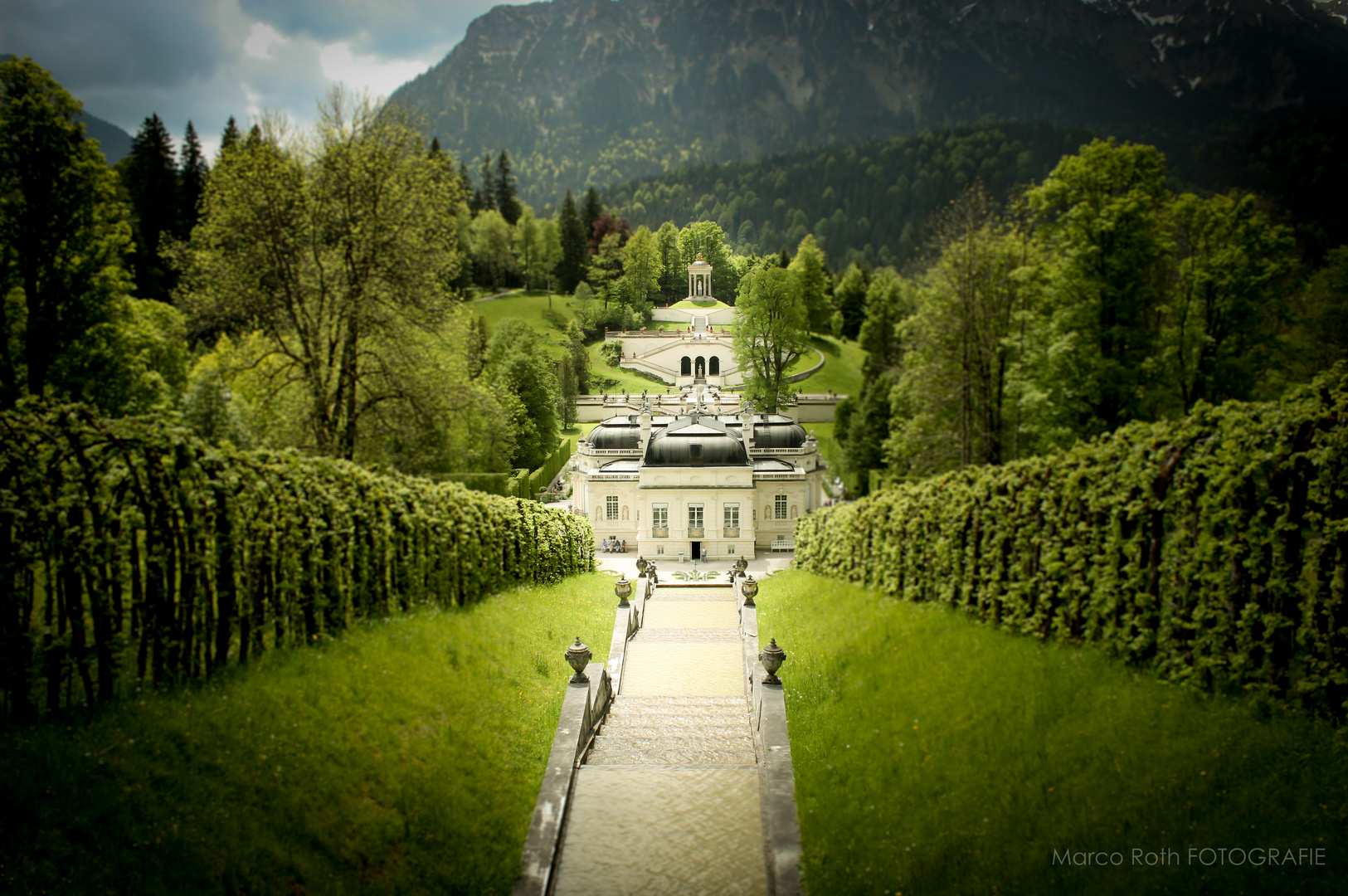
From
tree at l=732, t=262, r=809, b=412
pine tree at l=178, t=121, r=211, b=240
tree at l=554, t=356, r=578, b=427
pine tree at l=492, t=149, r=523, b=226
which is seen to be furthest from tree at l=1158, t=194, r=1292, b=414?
pine tree at l=492, t=149, r=523, b=226

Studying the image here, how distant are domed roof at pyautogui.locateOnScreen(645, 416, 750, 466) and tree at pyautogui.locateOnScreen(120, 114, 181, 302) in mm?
19562

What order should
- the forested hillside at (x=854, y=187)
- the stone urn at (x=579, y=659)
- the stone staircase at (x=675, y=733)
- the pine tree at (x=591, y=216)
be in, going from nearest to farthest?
the stone staircase at (x=675, y=733) → the stone urn at (x=579, y=659) → the forested hillside at (x=854, y=187) → the pine tree at (x=591, y=216)

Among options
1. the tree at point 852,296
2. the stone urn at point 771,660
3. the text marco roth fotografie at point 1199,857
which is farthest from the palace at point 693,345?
the text marco roth fotografie at point 1199,857

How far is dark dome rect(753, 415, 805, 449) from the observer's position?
35.4 metres

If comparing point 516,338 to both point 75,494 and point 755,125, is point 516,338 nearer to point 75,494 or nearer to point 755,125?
point 755,125

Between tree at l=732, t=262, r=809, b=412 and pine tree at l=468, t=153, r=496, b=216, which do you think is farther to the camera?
pine tree at l=468, t=153, r=496, b=216

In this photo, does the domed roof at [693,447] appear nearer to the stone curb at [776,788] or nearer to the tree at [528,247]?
the stone curb at [776,788]

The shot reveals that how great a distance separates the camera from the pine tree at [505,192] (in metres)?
73.2

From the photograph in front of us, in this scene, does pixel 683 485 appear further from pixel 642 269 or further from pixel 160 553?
pixel 160 553

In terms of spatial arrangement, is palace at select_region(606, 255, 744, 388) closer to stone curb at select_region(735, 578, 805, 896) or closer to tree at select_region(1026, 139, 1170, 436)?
tree at select_region(1026, 139, 1170, 436)

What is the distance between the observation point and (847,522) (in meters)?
17.1

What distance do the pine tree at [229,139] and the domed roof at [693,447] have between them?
20010 millimetres

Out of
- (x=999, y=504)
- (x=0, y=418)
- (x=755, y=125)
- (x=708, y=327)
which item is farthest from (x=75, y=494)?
(x=755, y=125)

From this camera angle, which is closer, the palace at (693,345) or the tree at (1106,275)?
the tree at (1106,275)
